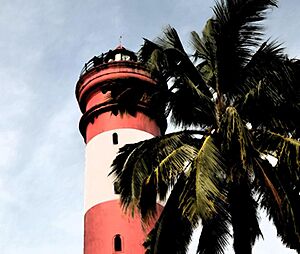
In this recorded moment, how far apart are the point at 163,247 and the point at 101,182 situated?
38.2 feet

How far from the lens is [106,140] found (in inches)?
930

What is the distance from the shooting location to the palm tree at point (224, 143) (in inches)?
396

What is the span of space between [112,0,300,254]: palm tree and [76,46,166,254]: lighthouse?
634 centimetres

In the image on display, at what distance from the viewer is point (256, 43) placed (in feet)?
38.3

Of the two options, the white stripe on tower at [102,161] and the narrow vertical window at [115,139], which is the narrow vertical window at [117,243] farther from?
the narrow vertical window at [115,139]

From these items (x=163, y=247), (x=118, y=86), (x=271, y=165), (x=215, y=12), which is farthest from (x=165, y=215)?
(x=215, y=12)

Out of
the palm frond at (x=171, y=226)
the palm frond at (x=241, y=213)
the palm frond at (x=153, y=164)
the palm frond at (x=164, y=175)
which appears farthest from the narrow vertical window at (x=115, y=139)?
the palm frond at (x=241, y=213)

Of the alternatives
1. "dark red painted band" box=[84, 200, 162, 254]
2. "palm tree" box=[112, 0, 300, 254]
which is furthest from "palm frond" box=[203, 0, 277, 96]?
→ "dark red painted band" box=[84, 200, 162, 254]

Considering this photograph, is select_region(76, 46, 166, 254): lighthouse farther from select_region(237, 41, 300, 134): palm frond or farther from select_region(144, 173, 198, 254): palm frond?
select_region(144, 173, 198, 254): palm frond

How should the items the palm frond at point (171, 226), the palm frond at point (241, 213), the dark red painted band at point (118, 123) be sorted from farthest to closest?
the dark red painted band at point (118, 123) < the palm frond at point (171, 226) < the palm frond at point (241, 213)

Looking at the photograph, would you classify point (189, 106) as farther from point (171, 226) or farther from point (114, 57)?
point (114, 57)

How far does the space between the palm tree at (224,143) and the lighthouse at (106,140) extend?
20.8ft

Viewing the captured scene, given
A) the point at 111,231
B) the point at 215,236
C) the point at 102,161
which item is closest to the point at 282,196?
the point at 215,236

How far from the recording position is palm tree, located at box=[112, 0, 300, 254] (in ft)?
33.0
